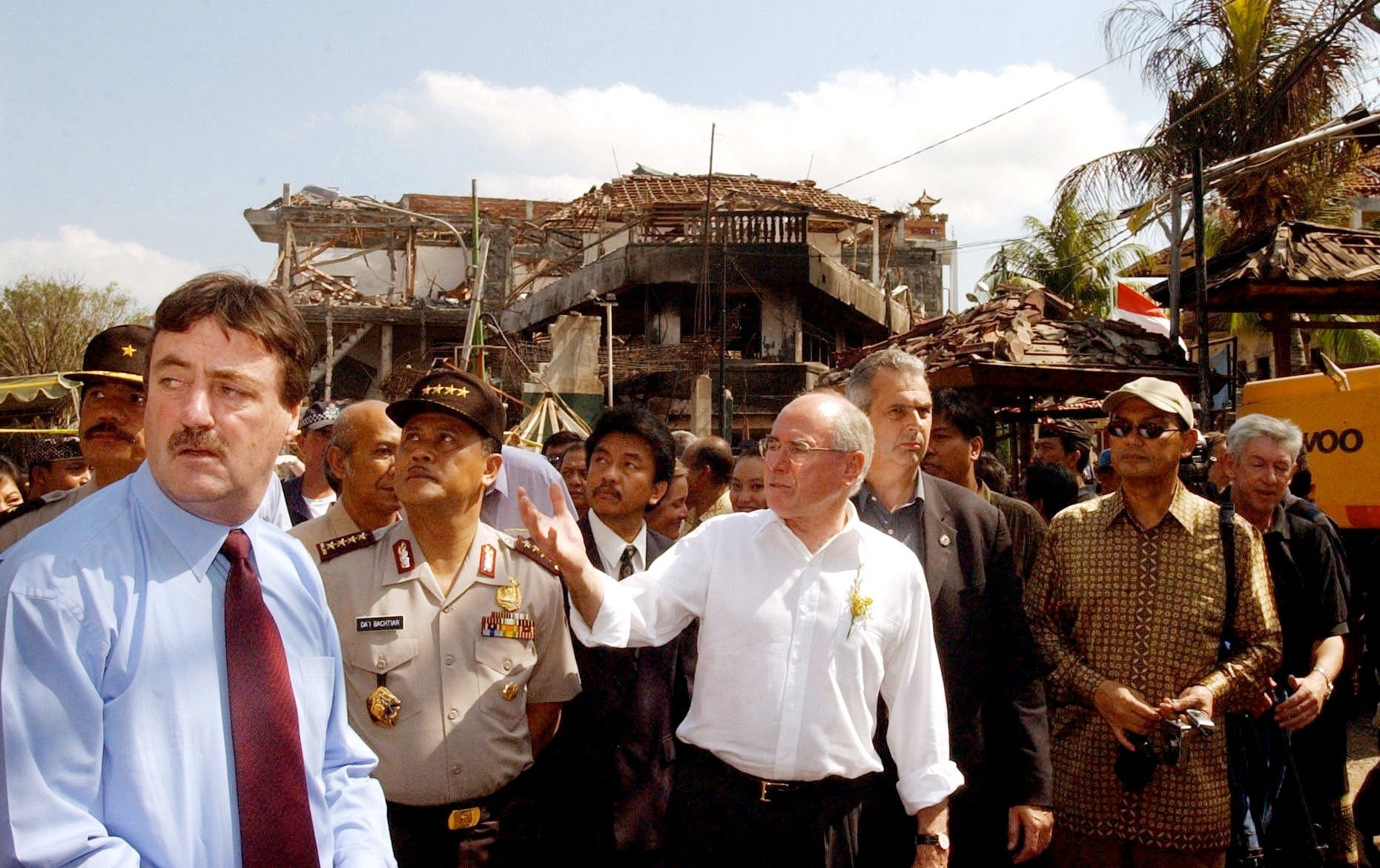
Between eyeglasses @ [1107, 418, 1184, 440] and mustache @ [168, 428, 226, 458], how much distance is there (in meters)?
3.25

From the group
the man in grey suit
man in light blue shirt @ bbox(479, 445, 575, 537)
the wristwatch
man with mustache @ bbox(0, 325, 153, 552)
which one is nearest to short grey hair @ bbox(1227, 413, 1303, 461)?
the man in grey suit

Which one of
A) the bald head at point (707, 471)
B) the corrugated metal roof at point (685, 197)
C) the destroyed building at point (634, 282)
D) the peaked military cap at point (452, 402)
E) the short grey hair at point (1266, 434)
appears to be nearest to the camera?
the peaked military cap at point (452, 402)

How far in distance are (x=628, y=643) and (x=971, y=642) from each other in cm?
127

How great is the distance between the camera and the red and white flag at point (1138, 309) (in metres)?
13.8

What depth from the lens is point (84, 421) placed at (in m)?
3.62

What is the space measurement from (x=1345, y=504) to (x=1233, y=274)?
2.37 meters

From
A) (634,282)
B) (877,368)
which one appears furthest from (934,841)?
(634,282)

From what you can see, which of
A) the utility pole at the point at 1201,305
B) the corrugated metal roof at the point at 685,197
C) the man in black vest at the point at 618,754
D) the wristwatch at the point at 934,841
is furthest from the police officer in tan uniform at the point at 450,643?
the corrugated metal roof at the point at 685,197

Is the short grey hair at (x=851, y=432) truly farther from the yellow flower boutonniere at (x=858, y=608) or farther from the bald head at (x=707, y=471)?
the bald head at (x=707, y=471)

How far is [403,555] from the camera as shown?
3.31 meters

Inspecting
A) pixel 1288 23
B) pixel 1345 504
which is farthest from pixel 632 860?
pixel 1288 23

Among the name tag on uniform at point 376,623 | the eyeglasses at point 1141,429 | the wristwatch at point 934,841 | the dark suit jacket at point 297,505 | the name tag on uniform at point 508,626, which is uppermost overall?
the eyeglasses at point 1141,429

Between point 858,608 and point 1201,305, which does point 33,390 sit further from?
point 1201,305

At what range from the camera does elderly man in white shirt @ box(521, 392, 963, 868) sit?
3.04 meters
